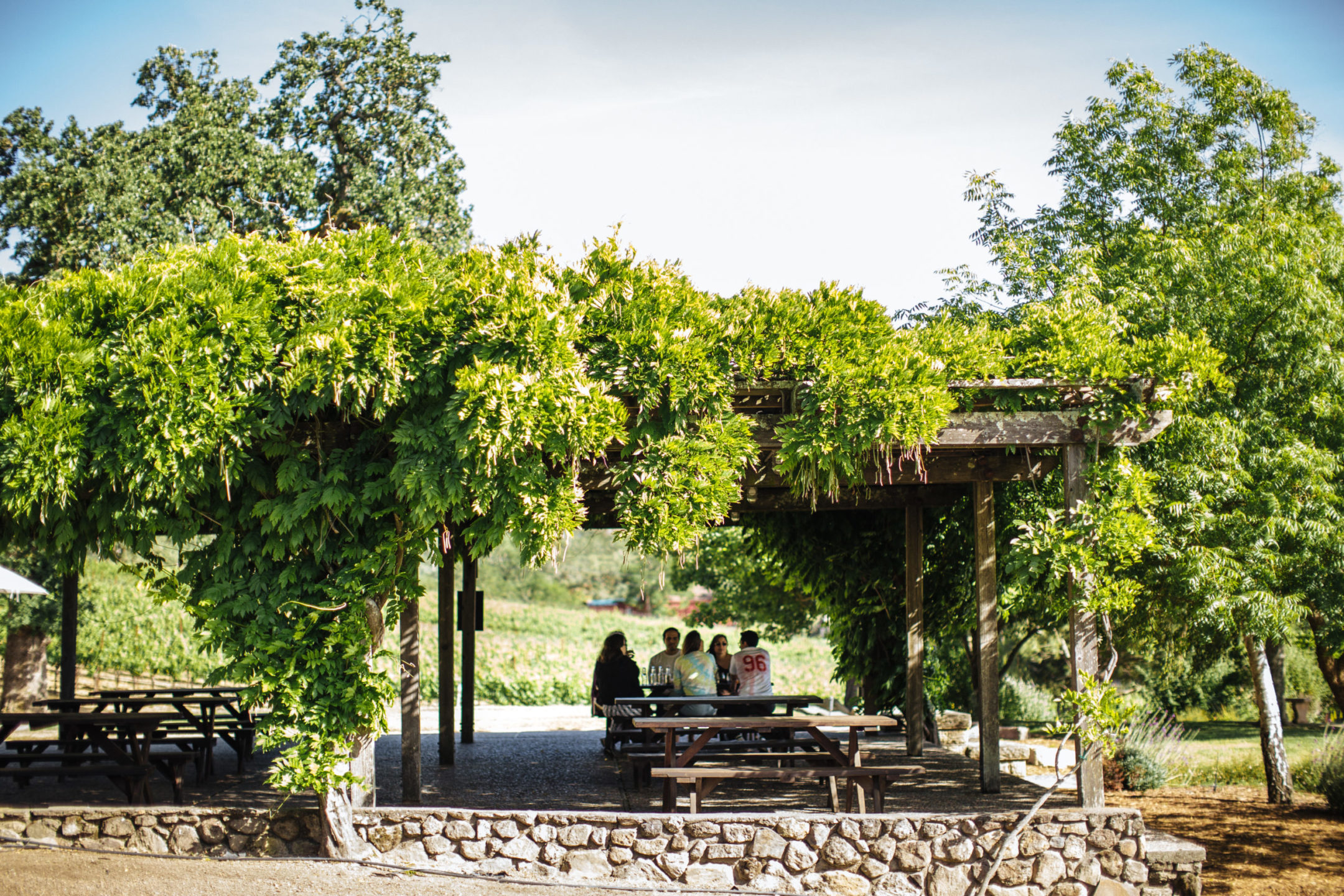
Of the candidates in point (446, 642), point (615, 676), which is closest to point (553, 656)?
point (446, 642)

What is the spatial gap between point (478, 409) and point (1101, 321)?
5.09m

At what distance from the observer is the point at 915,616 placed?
30.4 feet

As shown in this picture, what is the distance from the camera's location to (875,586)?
10445 millimetres

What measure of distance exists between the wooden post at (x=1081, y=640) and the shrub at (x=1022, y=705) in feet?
47.8

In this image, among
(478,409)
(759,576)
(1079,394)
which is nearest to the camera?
(478,409)

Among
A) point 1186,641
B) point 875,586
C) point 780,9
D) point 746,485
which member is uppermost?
point 780,9

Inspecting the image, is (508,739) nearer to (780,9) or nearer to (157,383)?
(157,383)

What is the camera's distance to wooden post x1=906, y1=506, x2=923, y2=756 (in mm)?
9180

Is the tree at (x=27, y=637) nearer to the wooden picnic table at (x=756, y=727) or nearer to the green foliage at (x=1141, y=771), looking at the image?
the wooden picnic table at (x=756, y=727)

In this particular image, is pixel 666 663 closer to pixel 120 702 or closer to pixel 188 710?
pixel 188 710

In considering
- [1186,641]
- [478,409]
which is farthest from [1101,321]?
[1186,641]

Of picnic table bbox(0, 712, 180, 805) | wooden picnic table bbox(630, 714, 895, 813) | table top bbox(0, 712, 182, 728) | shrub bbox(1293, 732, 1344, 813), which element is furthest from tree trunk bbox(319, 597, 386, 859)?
shrub bbox(1293, 732, 1344, 813)

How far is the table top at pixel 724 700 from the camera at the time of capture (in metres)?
7.57

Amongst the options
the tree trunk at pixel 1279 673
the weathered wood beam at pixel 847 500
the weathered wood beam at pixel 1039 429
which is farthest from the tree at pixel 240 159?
the tree trunk at pixel 1279 673
